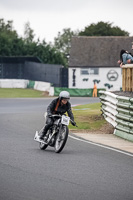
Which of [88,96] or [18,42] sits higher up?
[18,42]

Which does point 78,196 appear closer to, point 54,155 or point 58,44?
point 54,155

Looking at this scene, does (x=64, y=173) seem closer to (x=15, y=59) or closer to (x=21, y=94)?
(x=21, y=94)

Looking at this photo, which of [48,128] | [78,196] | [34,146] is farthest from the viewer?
[34,146]

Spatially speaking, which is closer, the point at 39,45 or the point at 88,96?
the point at 88,96

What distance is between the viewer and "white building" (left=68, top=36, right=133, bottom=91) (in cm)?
7256

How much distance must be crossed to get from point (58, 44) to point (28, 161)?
138m

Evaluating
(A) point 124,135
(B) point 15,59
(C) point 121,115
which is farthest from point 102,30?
(A) point 124,135

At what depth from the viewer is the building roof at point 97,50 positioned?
73.4 m

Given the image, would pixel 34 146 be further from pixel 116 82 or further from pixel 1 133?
pixel 116 82

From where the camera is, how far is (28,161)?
12250 millimetres

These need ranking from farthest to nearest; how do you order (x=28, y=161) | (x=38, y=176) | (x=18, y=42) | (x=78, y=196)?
(x=18, y=42) → (x=28, y=161) → (x=38, y=176) → (x=78, y=196)

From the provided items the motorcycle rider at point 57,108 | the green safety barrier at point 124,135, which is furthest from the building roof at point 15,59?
the motorcycle rider at point 57,108

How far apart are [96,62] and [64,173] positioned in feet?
207

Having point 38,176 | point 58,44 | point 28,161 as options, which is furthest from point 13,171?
point 58,44
